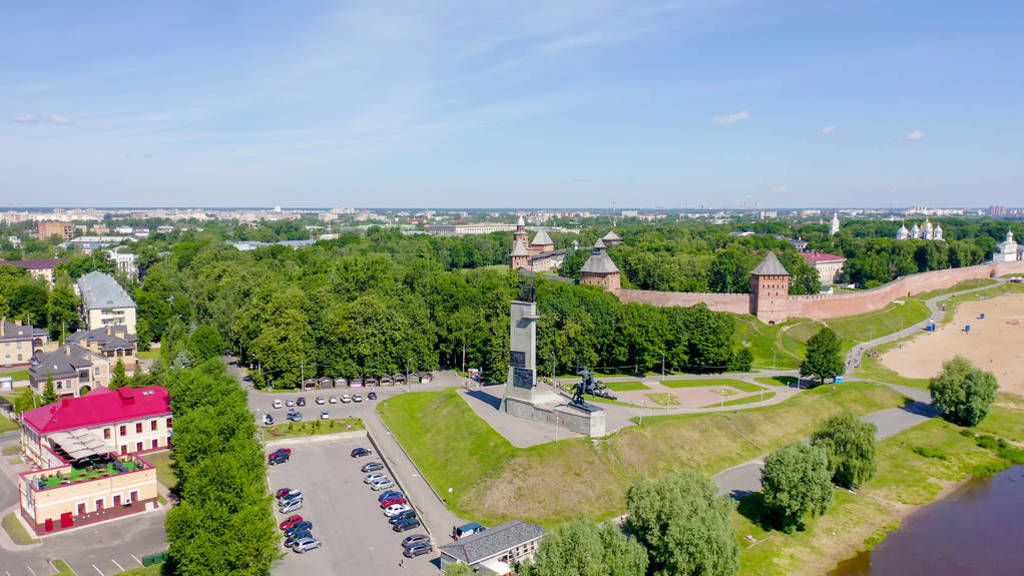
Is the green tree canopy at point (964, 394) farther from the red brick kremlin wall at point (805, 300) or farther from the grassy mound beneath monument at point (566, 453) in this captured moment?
the red brick kremlin wall at point (805, 300)

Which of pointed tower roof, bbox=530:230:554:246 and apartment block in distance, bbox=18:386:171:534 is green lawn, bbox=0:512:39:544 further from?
pointed tower roof, bbox=530:230:554:246

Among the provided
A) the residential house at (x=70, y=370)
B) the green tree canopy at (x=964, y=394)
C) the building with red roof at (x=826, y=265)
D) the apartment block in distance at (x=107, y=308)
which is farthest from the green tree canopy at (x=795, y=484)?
the building with red roof at (x=826, y=265)

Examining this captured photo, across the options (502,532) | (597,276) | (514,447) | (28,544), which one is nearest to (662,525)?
(502,532)

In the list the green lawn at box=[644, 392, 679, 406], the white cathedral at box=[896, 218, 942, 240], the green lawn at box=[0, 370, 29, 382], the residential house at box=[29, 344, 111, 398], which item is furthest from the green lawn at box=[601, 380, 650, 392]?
the white cathedral at box=[896, 218, 942, 240]

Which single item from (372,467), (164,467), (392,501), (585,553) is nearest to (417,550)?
(392,501)

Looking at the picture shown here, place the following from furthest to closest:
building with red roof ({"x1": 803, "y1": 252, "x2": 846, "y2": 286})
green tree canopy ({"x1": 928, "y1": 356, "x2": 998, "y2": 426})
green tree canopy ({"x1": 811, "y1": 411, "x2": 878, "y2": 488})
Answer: building with red roof ({"x1": 803, "y1": 252, "x2": 846, "y2": 286}) → green tree canopy ({"x1": 928, "y1": 356, "x2": 998, "y2": 426}) → green tree canopy ({"x1": 811, "y1": 411, "x2": 878, "y2": 488})

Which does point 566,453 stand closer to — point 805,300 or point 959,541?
point 959,541
